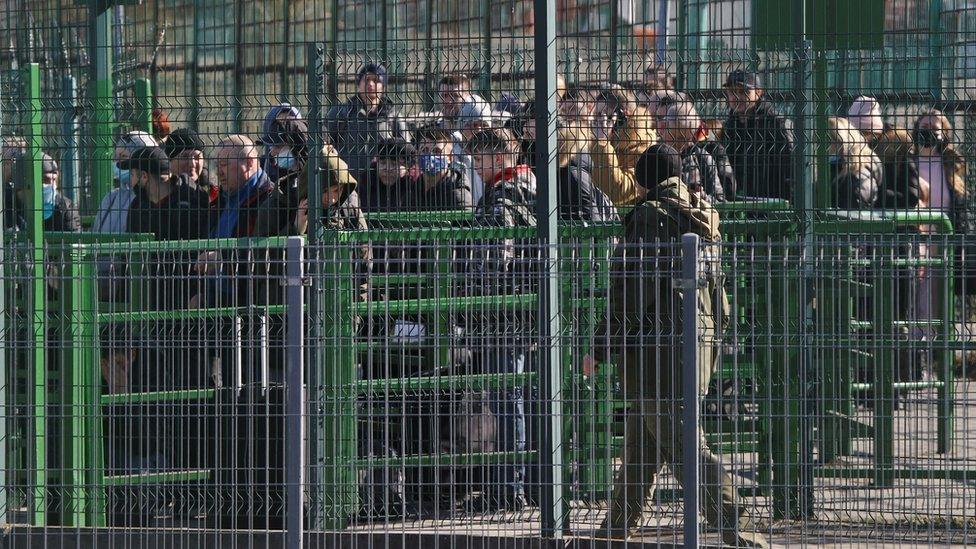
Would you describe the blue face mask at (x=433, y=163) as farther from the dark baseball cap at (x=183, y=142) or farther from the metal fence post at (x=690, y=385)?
the metal fence post at (x=690, y=385)

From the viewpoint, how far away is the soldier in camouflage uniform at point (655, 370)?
7.01 meters

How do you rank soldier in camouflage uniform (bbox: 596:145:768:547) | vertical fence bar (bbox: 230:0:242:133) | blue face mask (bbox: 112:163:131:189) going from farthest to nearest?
blue face mask (bbox: 112:163:131:189) < vertical fence bar (bbox: 230:0:242:133) < soldier in camouflage uniform (bbox: 596:145:768:547)

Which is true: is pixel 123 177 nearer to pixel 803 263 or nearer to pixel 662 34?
pixel 662 34

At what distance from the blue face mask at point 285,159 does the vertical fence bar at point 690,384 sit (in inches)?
98.0

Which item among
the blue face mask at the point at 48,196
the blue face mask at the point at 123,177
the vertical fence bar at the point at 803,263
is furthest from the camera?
the blue face mask at the point at 48,196

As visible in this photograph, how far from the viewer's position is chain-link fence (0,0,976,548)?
23.6 feet

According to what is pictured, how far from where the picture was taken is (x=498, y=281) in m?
7.14

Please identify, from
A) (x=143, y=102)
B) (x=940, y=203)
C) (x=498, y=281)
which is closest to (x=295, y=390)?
(x=498, y=281)

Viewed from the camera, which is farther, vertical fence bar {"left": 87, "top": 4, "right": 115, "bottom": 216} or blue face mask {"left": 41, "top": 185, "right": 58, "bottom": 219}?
blue face mask {"left": 41, "top": 185, "right": 58, "bottom": 219}

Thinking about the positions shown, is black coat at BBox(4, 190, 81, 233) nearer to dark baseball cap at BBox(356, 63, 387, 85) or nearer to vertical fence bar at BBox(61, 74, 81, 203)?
vertical fence bar at BBox(61, 74, 81, 203)

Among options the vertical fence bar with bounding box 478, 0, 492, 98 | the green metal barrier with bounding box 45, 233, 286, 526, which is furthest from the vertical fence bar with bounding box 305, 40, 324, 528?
the vertical fence bar with bounding box 478, 0, 492, 98

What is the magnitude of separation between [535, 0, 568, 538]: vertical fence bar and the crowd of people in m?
0.21

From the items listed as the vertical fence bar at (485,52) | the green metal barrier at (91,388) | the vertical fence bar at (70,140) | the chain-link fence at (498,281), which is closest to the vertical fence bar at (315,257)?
the chain-link fence at (498,281)

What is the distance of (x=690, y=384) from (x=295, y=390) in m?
1.75
